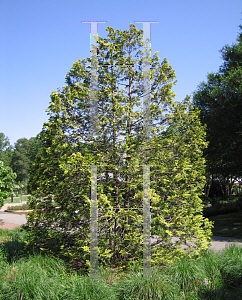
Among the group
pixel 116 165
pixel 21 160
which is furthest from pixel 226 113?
pixel 21 160

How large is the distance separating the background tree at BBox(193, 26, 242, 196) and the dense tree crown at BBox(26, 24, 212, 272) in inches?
354

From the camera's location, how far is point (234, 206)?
2014 centimetres

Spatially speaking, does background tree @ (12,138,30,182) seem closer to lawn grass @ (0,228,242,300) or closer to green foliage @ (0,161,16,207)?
green foliage @ (0,161,16,207)

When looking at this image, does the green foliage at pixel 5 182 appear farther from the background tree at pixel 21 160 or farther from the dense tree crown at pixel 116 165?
the background tree at pixel 21 160

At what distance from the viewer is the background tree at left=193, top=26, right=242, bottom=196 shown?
46.0 feet

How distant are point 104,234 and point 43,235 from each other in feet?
4.82

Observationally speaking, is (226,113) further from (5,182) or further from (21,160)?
(21,160)

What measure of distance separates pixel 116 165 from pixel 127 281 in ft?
7.01

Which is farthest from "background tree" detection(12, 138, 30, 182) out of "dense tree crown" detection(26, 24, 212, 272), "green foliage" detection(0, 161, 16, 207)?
"dense tree crown" detection(26, 24, 212, 272)

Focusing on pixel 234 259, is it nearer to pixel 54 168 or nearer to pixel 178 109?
pixel 178 109

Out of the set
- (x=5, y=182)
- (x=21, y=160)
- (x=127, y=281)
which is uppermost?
(x=21, y=160)

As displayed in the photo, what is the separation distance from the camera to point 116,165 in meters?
5.43

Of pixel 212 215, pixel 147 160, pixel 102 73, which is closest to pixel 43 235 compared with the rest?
pixel 147 160

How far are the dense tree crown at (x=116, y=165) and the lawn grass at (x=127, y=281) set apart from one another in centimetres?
34
